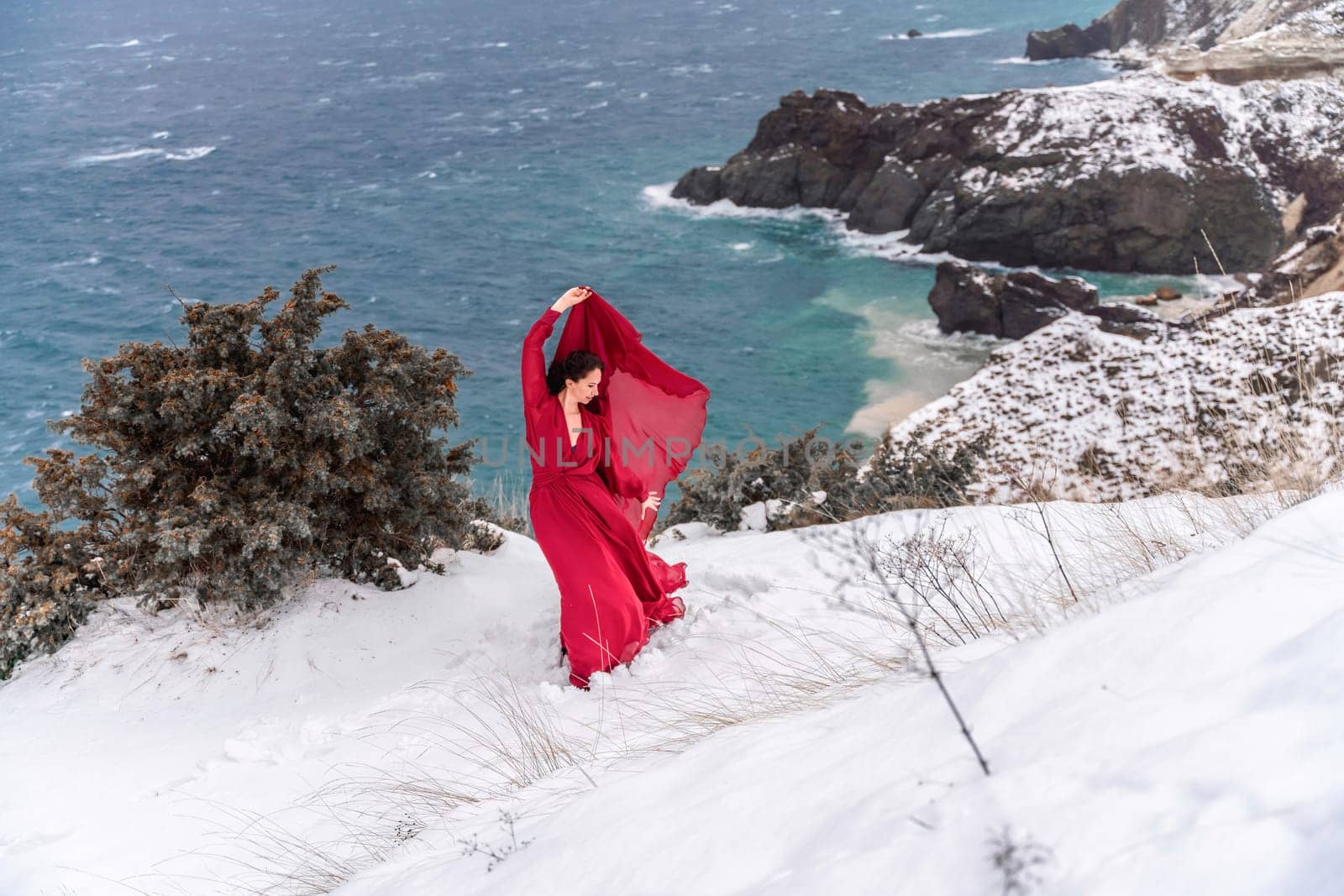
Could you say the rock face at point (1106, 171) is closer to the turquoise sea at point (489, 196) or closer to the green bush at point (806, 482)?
the turquoise sea at point (489, 196)

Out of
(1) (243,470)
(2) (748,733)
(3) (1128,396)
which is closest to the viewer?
(2) (748,733)

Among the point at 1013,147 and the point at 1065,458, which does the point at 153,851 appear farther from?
the point at 1013,147

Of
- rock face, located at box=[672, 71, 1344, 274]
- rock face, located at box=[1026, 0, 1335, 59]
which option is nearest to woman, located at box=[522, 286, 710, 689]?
rock face, located at box=[672, 71, 1344, 274]

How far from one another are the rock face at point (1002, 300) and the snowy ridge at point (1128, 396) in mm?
9865

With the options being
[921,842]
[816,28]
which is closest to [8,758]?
[921,842]

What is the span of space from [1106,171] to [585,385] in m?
29.4

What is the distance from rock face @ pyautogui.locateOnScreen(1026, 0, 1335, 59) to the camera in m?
41.4

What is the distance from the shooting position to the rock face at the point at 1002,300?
78.3 ft

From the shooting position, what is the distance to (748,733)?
2.81m

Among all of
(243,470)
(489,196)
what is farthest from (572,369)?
(489,196)

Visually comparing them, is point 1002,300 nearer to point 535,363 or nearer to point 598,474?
point 598,474

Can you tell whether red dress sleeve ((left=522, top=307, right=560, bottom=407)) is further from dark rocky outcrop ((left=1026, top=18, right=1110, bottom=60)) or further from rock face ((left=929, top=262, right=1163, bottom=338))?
dark rocky outcrop ((left=1026, top=18, right=1110, bottom=60))

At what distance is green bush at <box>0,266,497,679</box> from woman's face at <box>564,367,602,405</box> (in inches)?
54.3

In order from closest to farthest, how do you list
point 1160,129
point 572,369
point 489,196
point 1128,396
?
point 572,369, point 1128,396, point 1160,129, point 489,196
